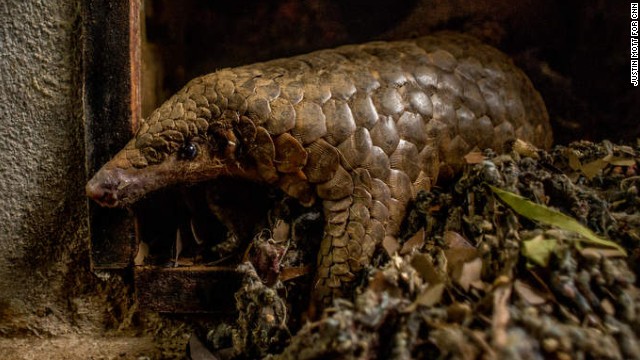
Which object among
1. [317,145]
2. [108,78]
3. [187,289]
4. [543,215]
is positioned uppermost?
[108,78]

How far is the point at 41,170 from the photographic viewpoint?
145 cm

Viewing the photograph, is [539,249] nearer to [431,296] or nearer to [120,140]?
[431,296]

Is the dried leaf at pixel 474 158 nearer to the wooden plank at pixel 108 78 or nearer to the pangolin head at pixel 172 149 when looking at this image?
the pangolin head at pixel 172 149

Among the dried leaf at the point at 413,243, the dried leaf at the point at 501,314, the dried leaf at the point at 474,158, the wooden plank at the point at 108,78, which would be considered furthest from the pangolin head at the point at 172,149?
the dried leaf at the point at 501,314

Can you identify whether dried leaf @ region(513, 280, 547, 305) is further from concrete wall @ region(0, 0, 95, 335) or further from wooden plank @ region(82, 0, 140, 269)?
concrete wall @ region(0, 0, 95, 335)

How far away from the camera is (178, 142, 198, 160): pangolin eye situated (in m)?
1.29

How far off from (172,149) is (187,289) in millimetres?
399

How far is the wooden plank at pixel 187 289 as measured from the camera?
4.68 ft

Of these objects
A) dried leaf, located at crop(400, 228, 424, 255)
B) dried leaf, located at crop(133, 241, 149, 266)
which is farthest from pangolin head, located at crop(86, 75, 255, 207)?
dried leaf, located at crop(400, 228, 424, 255)

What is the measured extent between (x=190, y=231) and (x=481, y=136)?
34.0 inches

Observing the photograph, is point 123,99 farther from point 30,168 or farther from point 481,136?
point 481,136

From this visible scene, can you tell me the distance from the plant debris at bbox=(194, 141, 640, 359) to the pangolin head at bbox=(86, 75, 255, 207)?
10.3 inches

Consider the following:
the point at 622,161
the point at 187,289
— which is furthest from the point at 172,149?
the point at 622,161

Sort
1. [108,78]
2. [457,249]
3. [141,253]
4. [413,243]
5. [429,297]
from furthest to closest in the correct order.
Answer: [141,253], [108,78], [413,243], [457,249], [429,297]
